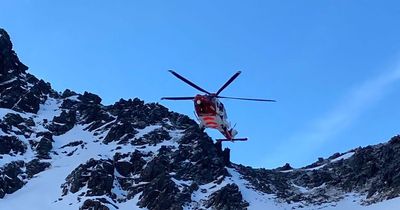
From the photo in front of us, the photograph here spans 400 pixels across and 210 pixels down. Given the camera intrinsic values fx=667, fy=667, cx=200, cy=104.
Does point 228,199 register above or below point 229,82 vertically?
above

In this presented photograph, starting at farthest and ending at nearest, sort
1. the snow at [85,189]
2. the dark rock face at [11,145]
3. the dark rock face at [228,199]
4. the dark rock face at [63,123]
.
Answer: the dark rock face at [63,123] < the dark rock face at [11,145] < the dark rock face at [228,199] < the snow at [85,189]

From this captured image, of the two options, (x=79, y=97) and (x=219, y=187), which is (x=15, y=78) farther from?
(x=219, y=187)

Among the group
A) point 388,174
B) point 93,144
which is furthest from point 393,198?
point 93,144

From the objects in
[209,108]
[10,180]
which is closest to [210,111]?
[209,108]

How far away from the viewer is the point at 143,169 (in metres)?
90.1

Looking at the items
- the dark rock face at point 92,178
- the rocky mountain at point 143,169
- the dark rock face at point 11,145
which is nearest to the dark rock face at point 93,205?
the rocky mountain at point 143,169

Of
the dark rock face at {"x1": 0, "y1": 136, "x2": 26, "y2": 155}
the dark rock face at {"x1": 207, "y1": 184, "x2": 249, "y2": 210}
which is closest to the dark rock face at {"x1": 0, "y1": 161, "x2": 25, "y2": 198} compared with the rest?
the dark rock face at {"x1": 0, "y1": 136, "x2": 26, "y2": 155}

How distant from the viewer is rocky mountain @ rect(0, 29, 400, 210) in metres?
81.2

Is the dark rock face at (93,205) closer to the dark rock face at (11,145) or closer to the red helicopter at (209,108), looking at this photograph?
the dark rock face at (11,145)

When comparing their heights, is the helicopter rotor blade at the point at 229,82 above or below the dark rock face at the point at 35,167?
below

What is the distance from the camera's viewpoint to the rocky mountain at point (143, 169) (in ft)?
267

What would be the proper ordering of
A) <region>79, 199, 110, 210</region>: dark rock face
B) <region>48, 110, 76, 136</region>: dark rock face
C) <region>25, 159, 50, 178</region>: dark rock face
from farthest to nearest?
1. <region>48, 110, 76, 136</region>: dark rock face
2. <region>25, 159, 50, 178</region>: dark rock face
3. <region>79, 199, 110, 210</region>: dark rock face

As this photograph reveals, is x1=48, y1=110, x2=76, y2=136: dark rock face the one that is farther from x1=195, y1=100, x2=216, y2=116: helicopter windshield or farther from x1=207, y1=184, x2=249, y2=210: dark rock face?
x1=195, y1=100, x2=216, y2=116: helicopter windshield

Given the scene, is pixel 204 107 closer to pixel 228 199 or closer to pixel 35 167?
pixel 228 199
